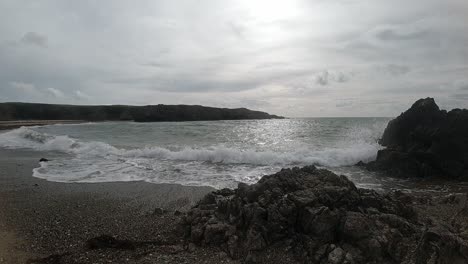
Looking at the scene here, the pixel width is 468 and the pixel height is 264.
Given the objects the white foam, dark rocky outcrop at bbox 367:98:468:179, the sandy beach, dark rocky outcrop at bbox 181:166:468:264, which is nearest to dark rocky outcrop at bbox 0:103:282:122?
the white foam

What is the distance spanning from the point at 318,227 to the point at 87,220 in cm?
520

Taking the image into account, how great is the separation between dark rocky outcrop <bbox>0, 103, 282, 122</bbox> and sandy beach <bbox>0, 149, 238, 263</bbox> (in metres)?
88.3

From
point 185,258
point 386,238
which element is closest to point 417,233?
point 386,238

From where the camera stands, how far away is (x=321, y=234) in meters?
5.80

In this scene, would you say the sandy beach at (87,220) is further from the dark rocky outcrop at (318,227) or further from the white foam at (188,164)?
the white foam at (188,164)

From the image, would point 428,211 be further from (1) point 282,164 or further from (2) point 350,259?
(1) point 282,164

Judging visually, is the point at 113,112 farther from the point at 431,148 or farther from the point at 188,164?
the point at 431,148

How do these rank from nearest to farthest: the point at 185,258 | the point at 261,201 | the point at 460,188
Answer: the point at 185,258 < the point at 261,201 < the point at 460,188

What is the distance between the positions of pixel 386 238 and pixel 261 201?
2355mm

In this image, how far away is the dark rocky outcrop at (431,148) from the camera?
44.9 feet

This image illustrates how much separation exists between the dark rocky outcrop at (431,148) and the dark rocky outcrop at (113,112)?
8715cm

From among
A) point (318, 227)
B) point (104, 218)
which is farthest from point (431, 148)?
point (104, 218)

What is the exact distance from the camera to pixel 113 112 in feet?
338

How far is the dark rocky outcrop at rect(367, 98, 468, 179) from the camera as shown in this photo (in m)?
13.7
